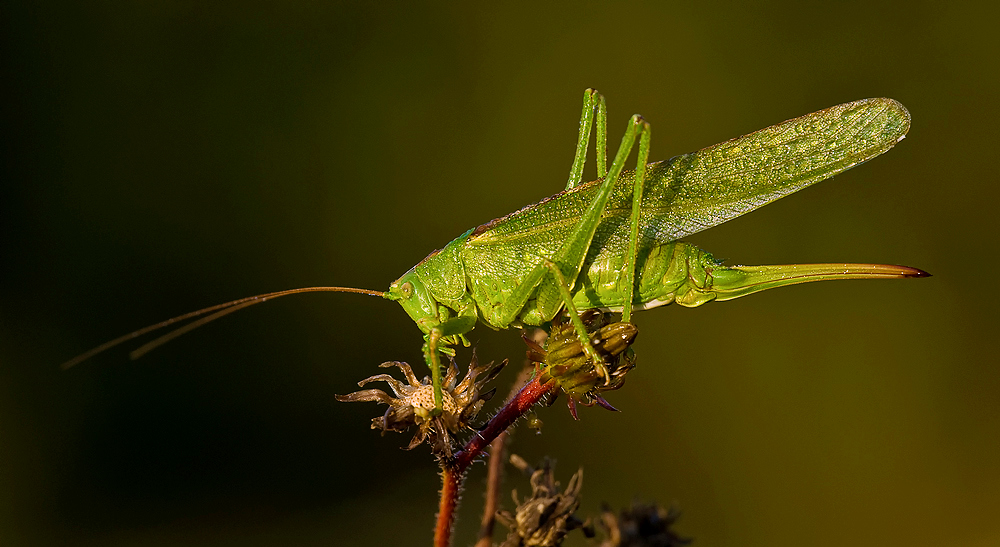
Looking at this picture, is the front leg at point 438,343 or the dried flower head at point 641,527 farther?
the front leg at point 438,343

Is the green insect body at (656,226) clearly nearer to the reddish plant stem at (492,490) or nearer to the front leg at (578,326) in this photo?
the front leg at (578,326)

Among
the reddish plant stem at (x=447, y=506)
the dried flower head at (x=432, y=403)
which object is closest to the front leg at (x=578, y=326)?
the dried flower head at (x=432, y=403)

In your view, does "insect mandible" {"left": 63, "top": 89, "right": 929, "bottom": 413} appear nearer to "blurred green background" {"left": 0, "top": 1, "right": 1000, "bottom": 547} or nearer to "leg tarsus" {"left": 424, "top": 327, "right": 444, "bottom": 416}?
"leg tarsus" {"left": 424, "top": 327, "right": 444, "bottom": 416}

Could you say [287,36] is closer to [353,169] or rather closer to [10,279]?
[353,169]

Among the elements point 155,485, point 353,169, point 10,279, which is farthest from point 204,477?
point 353,169

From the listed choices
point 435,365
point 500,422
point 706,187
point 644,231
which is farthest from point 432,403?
point 706,187

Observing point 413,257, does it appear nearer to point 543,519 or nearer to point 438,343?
point 438,343
